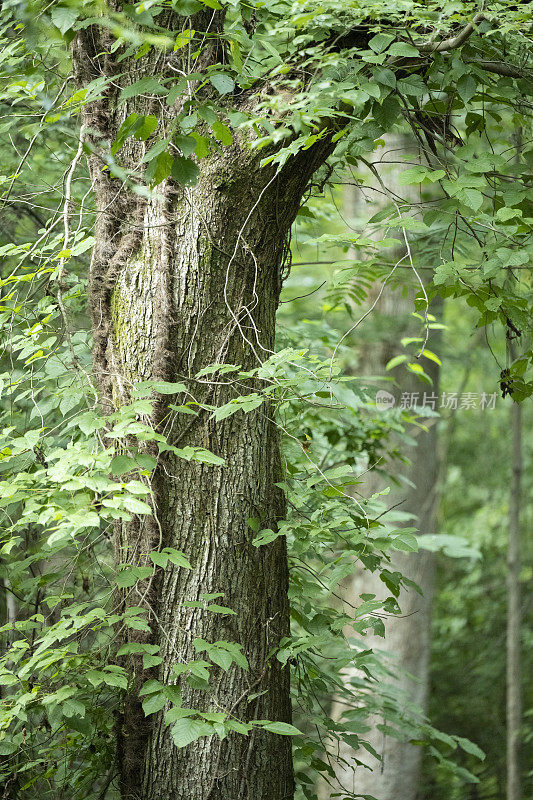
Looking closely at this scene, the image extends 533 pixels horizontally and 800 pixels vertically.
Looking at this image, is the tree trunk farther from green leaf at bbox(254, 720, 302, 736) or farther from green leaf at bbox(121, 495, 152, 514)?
green leaf at bbox(121, 495, 152, 514)

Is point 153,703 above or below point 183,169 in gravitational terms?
below

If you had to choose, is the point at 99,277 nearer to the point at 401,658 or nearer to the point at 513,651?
the point at 401,658

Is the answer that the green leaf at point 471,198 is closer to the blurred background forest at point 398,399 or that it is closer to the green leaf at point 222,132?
the blurred background forest at point 398,399

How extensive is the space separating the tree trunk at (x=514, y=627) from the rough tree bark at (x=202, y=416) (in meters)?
4.55

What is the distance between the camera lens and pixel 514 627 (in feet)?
21.6

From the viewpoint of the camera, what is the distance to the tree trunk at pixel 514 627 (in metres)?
6.04

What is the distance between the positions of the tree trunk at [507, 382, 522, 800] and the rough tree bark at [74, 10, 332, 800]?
455cm

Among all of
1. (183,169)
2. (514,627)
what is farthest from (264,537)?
(514,627)

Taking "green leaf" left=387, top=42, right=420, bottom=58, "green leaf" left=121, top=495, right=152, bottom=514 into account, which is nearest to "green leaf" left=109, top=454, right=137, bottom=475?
"green leaf" left=121, top=495, right=152, bottom=514

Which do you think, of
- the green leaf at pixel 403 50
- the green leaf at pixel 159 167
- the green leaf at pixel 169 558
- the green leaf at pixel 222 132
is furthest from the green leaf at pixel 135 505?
the green leaf at pixel 403 50

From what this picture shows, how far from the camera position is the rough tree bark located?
2.11m

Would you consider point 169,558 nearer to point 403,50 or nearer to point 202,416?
point 202,416

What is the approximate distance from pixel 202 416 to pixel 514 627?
5552 millimetres

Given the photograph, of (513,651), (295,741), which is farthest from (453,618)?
(295,741)
